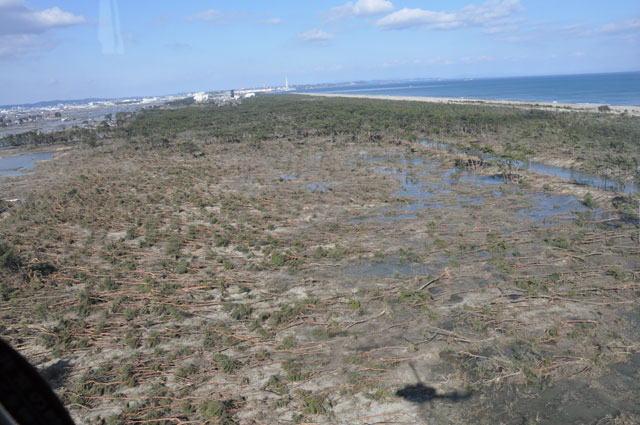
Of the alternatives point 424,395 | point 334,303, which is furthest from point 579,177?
point 424,395

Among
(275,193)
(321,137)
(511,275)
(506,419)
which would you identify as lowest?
(506,419)

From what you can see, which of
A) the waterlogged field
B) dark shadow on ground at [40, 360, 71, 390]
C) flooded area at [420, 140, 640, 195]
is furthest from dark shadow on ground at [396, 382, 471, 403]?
flooded area at [420, 140, 640, 195]

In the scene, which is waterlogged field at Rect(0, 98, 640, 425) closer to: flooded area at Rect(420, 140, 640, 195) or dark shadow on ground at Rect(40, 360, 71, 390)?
dark shadow on ground at Rect(40, 360, 71, 390)

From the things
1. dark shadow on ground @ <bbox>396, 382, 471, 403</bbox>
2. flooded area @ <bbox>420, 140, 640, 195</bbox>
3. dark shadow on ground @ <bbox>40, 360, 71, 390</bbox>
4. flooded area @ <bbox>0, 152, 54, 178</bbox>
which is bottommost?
dark shadow on ground @ <bbox>396, 382, 471, 403</bbox>

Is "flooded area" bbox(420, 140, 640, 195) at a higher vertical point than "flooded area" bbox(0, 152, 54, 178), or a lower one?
lower

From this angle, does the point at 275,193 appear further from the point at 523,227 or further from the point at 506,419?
the point at 506,419

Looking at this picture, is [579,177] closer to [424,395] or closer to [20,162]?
[424,395]

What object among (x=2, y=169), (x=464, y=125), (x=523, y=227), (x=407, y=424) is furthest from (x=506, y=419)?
(x=2, y=169)
